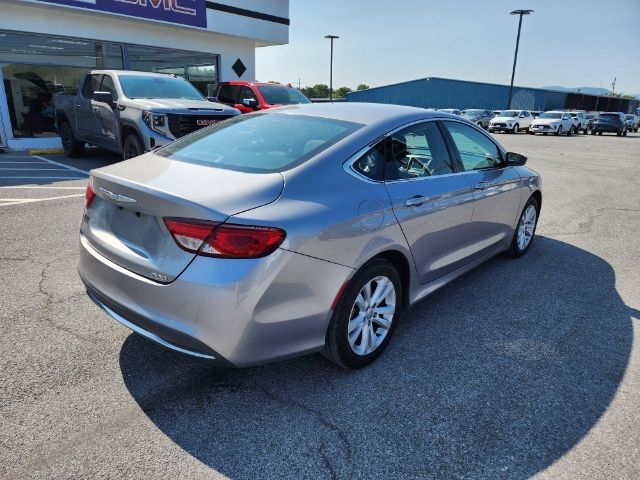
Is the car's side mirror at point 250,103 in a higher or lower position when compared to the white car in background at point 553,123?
higher

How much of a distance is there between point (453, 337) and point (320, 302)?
1.38 metres

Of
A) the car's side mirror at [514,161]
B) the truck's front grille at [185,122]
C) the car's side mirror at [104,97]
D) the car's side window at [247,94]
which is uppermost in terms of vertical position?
the car's side window at [247,94]

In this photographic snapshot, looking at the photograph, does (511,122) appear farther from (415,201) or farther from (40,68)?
(415,201)

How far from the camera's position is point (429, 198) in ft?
10.6

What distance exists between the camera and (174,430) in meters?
2.37

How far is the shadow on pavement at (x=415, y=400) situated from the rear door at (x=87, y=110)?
7949mm

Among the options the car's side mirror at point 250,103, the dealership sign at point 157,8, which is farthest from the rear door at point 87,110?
the dealership sign at point 157,8

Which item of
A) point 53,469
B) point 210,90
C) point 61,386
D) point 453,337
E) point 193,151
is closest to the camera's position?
point 53,469

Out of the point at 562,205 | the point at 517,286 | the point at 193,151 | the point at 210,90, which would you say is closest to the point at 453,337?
the point at 517,286

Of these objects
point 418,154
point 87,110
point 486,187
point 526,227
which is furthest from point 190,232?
point 87,110

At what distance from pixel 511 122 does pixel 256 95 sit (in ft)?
81.3

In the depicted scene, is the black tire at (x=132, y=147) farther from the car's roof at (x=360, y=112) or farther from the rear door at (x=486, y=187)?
the rear door at (x=486, y=187)

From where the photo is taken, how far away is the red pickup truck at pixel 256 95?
12.3m

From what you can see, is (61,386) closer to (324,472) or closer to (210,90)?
(324,472)
